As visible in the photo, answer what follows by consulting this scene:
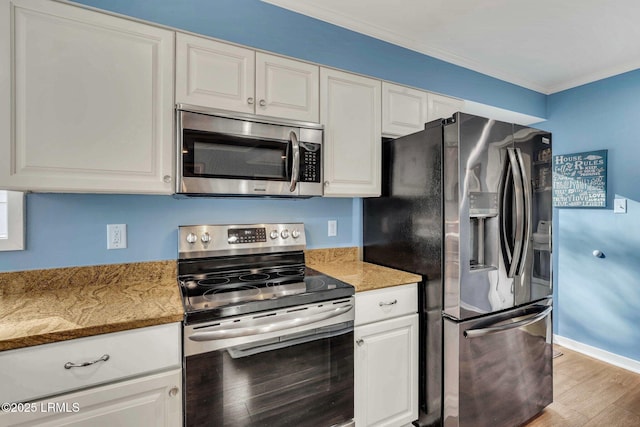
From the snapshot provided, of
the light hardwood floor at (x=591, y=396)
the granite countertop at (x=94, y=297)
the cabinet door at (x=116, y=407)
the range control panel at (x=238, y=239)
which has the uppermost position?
the range control panel at (x=238, y=239)

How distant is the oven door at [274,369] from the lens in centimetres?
124

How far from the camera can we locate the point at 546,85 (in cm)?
325

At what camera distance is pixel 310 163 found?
1.83 meters

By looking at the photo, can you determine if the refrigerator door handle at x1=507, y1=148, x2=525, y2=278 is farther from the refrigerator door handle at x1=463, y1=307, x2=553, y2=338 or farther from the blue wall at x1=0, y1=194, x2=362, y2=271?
the blue wall at x1=0, y1=194, x2=362, y2=271

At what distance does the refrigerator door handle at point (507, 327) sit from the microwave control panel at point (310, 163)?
1193 mm

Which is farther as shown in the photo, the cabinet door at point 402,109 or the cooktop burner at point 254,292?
the cabinet door at point 402,109

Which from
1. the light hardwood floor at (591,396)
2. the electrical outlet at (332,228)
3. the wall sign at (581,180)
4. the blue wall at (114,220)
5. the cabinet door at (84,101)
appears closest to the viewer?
the cabinet door at (84,101)

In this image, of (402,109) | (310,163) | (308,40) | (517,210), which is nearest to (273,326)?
(310,163)

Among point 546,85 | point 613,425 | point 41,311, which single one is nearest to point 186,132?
point 41,311

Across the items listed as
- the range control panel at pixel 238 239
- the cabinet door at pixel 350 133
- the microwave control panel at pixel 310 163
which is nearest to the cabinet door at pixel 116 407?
the range control panel at pixel 238 239

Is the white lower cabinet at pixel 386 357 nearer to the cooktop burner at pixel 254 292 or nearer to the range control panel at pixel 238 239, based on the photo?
the cooktop burner at pixel 254 292

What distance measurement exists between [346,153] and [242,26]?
3.17 ft

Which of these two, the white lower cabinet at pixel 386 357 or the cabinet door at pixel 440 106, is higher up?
the cabinet door at pixel 440 106

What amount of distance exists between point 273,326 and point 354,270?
819 millimetres
